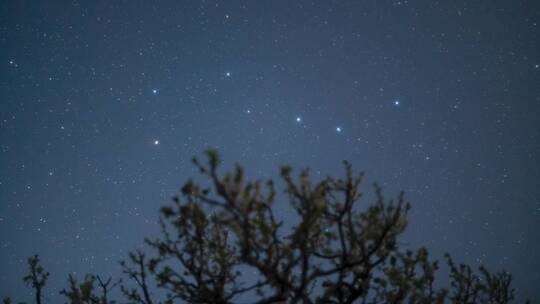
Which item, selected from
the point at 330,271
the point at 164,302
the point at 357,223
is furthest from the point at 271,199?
the point at 164,302

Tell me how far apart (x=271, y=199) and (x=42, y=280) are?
886 inches

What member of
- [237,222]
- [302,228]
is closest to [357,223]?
[302,228]

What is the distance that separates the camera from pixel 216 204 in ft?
15.4

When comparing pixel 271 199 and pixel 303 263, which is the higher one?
pixel 271 199

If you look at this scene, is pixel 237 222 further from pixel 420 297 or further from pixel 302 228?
pixel 420 297

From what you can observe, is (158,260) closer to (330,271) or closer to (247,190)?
(330,271)

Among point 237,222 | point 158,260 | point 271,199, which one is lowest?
point 237,222

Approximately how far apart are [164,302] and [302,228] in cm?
682

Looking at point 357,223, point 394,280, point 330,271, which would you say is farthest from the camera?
point 394,280

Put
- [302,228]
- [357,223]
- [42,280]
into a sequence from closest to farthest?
[302,228] → [357,223] → [42,280]

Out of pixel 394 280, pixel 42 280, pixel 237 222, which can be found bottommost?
pixel 394 280

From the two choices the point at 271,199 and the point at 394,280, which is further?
the point at 394,280

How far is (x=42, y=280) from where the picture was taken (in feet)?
68.8

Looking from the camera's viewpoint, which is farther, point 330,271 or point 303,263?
point 330,271
